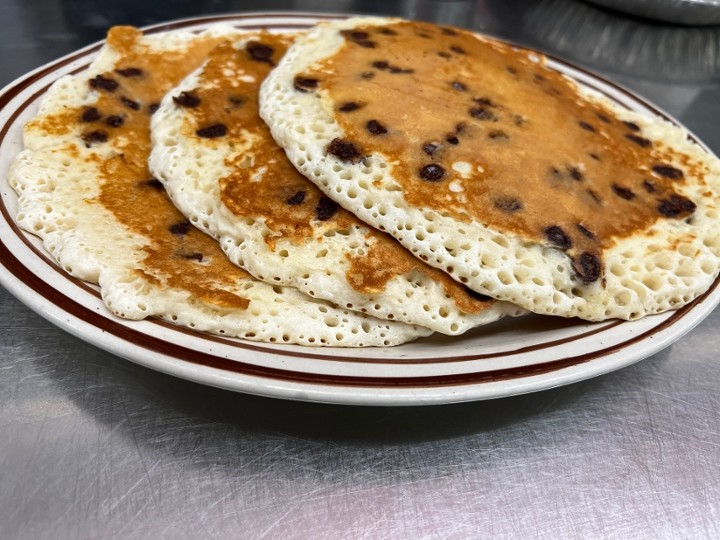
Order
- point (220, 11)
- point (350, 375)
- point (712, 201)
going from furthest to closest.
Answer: point (220, 11)
point (712, 201)
point (350, 375)

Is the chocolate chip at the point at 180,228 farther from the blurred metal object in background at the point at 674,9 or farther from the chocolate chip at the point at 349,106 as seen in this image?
the blurred metal object in background at the point at 674,9

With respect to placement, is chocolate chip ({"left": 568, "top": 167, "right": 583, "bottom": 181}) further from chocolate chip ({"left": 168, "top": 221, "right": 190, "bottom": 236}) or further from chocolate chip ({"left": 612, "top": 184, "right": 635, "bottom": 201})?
chocolate chip ({"left": 168, "top": 221, "right": 190, "bottom": 236})

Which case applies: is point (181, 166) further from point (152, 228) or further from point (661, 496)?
point (661, 496)

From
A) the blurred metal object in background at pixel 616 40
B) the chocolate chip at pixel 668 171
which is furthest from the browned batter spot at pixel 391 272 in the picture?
the blurred metal object in background at pixel 616 40

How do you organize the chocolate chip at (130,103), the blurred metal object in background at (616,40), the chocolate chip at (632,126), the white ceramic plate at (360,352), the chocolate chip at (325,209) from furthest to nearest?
the blurred metal object in background at (616,40)
the chocolate chip at (632,126)
the chocolate chip at (130,103)
the chocolate chip at (325,209)
the white ceramic plate at (360,352)

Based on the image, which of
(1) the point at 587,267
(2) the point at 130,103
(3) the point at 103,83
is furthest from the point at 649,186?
(3) the point at 103,83

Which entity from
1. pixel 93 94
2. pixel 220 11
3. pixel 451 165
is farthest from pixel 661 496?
pixel 220 11

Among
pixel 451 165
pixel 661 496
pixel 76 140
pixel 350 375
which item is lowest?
pixel 661 496
